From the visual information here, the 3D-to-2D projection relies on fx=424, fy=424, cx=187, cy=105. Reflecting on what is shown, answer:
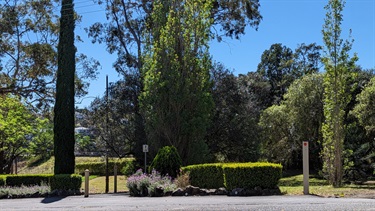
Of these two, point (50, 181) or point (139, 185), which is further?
point (50, 181)

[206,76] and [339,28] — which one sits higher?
[339,28]

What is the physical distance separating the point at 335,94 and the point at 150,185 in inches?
328

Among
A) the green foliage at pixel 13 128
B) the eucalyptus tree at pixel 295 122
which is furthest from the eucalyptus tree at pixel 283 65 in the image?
the green foliage at pixel 13 128

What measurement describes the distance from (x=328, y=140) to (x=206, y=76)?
21.3ft

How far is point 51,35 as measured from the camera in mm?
24375

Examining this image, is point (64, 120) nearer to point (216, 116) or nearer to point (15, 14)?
point (15, 14)

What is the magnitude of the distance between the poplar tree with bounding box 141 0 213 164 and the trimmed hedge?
3.65m

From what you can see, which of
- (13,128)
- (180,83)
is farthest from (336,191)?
(13,128)

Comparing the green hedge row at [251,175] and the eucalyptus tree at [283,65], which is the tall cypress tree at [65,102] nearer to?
the green hedge row at [251,175]

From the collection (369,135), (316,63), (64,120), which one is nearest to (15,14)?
(64,120)

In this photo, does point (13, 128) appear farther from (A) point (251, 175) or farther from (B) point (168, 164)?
(A) point (251, 175)

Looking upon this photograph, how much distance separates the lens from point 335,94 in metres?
17.0

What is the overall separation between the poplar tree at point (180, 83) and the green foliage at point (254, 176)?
19.1ft

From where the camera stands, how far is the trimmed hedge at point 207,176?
15.4m
